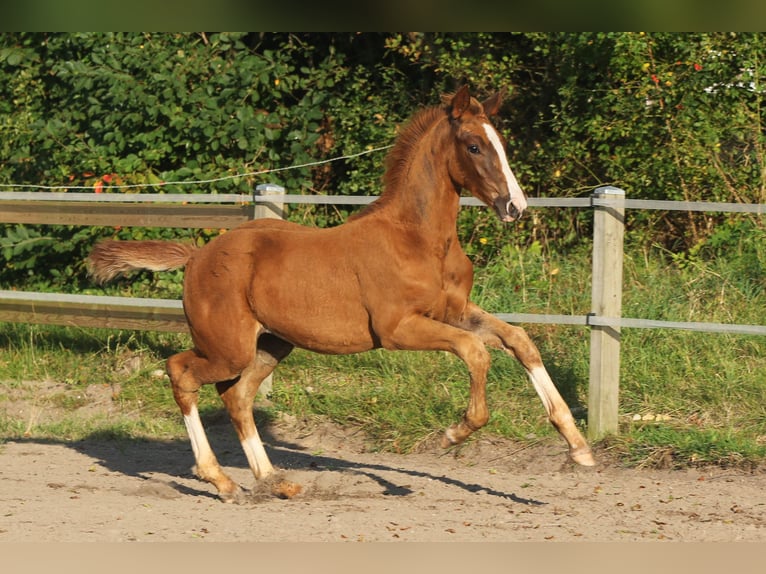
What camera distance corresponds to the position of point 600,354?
19.9ft

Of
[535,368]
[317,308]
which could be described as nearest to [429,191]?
[317,308]

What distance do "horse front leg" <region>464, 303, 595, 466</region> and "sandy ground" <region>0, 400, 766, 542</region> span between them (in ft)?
1.20

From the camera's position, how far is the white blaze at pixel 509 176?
4.35 m

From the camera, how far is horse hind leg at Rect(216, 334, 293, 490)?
5305mm

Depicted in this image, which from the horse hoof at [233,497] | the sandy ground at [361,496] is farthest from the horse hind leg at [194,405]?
the sandy ground at [361,496]

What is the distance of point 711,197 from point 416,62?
125 inches

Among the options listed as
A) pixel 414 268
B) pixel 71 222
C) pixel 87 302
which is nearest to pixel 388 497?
pixel 414 268

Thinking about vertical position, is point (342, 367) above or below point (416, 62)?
below

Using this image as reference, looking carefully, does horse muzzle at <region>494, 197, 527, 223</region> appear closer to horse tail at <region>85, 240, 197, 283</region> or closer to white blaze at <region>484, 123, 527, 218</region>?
white blaze at <region>484, 123, 527, 218</region>

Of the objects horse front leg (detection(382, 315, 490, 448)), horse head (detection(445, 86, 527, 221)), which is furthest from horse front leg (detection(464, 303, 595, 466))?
horse head (detection(445, 86, 527, 221))

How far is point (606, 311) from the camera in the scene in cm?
613

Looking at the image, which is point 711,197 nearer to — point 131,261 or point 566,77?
point 566,77

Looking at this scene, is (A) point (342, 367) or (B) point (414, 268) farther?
(A) point (342, 367)

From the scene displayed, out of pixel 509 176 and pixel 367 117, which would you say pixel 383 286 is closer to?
pixel 509 176
